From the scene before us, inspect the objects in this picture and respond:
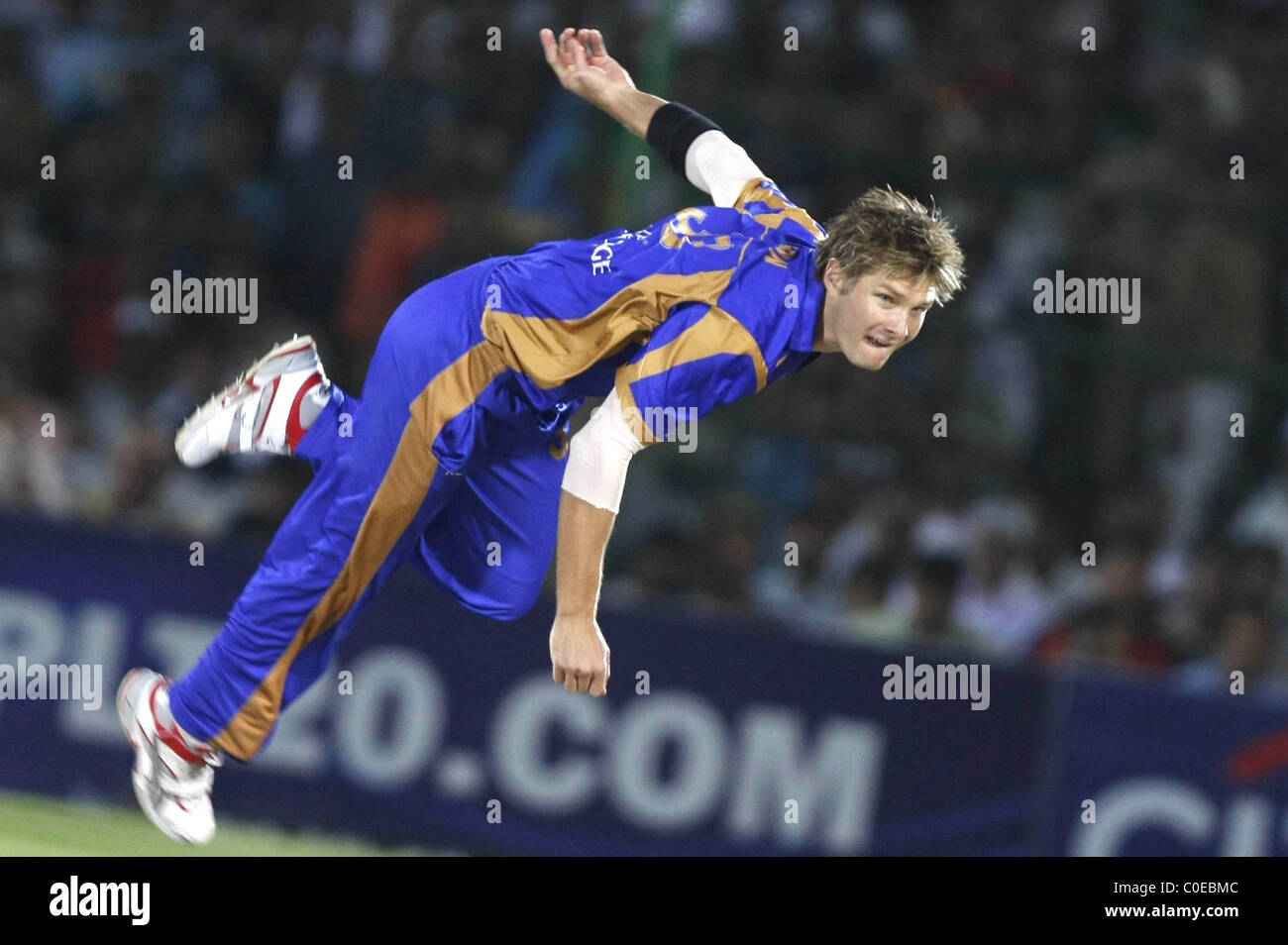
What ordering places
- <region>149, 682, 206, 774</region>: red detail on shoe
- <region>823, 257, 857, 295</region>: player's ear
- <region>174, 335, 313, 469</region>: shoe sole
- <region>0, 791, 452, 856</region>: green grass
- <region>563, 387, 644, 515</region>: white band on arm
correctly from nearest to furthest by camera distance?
<region>563, 387, 644, 515</region>: white band on arm → <region>823, 257, 857, 295</region>: player's ear → <region>149, 682, 206, 774</region>: red detail on shoe → <region>174, 335, 313, 469</region>: shoe sole → <region>0, 791, 452, 856</region>: green grass

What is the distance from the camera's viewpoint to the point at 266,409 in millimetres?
5938

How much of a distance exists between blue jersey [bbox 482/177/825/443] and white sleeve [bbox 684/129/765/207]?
0.05 metres

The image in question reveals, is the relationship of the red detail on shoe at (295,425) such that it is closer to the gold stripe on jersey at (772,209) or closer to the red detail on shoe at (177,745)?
the red detail on shoe at (177,745)

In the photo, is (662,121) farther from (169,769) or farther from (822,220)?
(822,220)

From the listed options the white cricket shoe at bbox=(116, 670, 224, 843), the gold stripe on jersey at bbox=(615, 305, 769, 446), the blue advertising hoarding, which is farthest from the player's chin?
the blue advertising hoarding

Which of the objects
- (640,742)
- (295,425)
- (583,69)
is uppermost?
(583,69)

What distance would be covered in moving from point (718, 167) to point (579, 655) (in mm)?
1593

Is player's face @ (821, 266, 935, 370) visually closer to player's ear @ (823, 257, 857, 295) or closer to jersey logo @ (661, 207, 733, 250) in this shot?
player's ear @ (823, 257, 857, 295)

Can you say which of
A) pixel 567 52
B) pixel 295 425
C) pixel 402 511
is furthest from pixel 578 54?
pixel 402 511

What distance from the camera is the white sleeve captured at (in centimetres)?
562

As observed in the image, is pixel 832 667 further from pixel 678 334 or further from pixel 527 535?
pixel 678 334

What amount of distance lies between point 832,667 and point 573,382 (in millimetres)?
3137

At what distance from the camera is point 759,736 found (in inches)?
320

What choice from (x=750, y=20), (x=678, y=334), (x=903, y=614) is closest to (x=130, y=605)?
(x=903, y=614)
